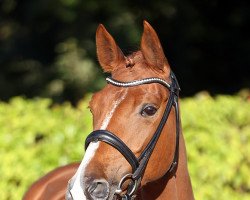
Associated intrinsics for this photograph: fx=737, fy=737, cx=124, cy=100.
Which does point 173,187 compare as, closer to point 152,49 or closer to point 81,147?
point 152,49

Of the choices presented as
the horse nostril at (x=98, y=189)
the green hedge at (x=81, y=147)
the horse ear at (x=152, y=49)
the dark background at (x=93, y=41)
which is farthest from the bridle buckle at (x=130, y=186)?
the dark background at (x=93, y=41)

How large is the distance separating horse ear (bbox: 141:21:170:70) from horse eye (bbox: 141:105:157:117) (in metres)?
0.27

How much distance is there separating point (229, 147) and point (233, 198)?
0.54m

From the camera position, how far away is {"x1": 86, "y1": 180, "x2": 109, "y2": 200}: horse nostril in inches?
126

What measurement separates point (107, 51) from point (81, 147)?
88.2 inches

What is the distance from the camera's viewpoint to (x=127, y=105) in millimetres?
3416

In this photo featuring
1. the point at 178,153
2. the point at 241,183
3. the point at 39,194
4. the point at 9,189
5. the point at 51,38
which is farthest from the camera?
the point at 51,38

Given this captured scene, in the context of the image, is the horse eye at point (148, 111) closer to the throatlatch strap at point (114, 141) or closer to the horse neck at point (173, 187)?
the throatlatch strap at point (114, 141)

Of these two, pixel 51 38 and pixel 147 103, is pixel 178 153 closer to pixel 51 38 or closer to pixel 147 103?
pixel 147 103

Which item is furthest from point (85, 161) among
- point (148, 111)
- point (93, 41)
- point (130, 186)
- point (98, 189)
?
point (93, 41)

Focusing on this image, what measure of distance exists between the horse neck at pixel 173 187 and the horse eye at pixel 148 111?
367mm

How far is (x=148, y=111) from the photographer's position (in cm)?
346

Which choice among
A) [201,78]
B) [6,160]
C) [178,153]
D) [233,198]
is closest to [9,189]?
[6,160]

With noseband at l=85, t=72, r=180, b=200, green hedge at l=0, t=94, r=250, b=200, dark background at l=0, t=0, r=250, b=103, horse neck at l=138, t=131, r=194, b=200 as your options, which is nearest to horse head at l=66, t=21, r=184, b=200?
noseband at l=85, t=72, r=180, b=200
